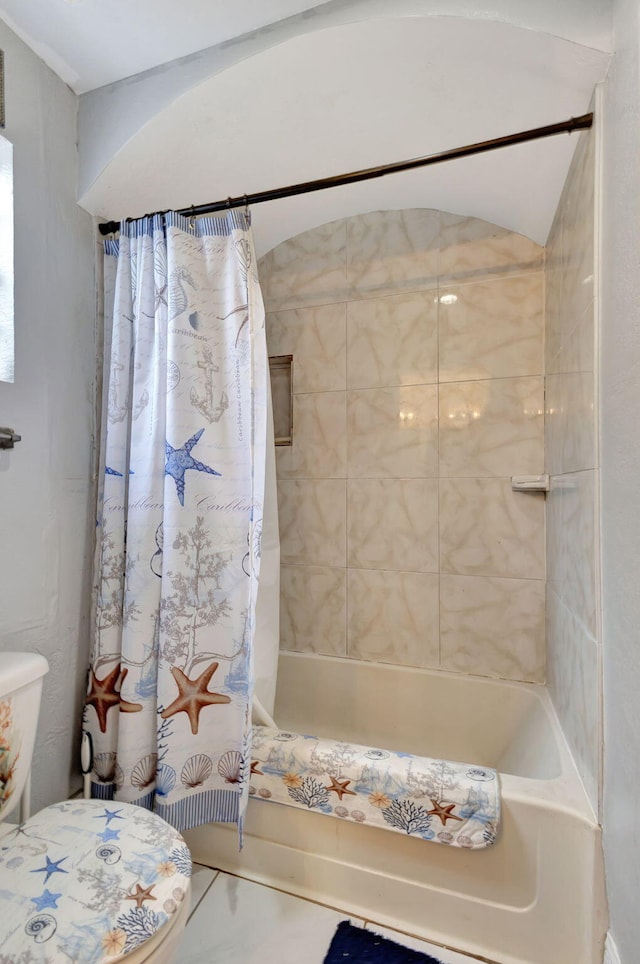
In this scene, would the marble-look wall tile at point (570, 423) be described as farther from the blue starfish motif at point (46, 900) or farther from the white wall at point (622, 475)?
the blue starfish motif at point (46, 900)

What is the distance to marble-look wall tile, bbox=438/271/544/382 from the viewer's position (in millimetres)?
1720

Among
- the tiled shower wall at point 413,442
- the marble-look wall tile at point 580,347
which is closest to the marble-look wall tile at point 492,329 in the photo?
the tiled shower wall at point 413,442

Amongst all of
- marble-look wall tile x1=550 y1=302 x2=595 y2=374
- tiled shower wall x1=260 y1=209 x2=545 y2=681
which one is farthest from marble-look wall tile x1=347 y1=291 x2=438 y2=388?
marble-look wall tile x1=550 y1=302 x2=595 y2=374

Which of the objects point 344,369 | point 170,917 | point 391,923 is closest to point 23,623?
point 170,917

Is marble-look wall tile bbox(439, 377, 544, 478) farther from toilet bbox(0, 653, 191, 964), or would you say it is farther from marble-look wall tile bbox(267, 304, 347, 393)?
toilet bbox(0, 653, 191, 964)

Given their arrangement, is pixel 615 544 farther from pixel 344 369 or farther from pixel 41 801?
pixel 41 801

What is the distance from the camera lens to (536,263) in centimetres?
172

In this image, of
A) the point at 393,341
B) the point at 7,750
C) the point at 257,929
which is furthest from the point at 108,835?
the point at 393,341

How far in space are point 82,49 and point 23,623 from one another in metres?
1.59

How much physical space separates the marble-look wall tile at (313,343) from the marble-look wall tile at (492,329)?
16.7 inches

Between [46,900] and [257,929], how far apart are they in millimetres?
637

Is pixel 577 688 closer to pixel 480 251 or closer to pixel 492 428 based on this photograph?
pixel 492 428

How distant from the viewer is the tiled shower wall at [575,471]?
106 centimetres

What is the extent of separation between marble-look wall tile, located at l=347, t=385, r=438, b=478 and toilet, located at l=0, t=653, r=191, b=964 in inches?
51.8
